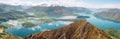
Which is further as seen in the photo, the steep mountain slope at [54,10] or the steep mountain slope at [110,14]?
the steep mountain slope at [54,10]

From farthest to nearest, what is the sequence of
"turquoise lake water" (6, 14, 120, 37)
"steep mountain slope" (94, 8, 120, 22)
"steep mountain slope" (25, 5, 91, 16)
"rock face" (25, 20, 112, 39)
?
"steep mountain slope" (25, 5, 91, 16), "steep mountain slope" (94, 8, 120, 22), "turquoise lake water" (6, 14, 120, 37), "rock face" (25, 20, 112, 39)

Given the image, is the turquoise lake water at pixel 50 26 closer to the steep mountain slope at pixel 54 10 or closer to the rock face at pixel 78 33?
the rock face at pixel 78 33

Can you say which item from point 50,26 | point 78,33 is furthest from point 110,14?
point 50,26

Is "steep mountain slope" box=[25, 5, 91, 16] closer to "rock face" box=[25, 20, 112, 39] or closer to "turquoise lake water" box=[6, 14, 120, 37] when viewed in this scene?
"turquoise lake water" box=[6, 14, 120, 37]

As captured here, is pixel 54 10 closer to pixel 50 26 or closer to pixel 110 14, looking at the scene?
pixel 50 26

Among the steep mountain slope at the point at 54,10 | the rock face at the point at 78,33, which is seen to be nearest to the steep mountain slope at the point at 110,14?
the steep mountain slope at the point at 54,10

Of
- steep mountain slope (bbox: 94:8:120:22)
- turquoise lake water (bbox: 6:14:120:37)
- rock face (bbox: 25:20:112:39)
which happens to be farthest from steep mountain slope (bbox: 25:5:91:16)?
rock face (bbox: 25:20:112:39)

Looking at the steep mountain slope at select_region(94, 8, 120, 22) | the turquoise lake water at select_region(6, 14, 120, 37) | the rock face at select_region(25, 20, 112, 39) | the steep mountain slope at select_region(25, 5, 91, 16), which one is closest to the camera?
the rock face at select_region(25, 20, 112, 39)
